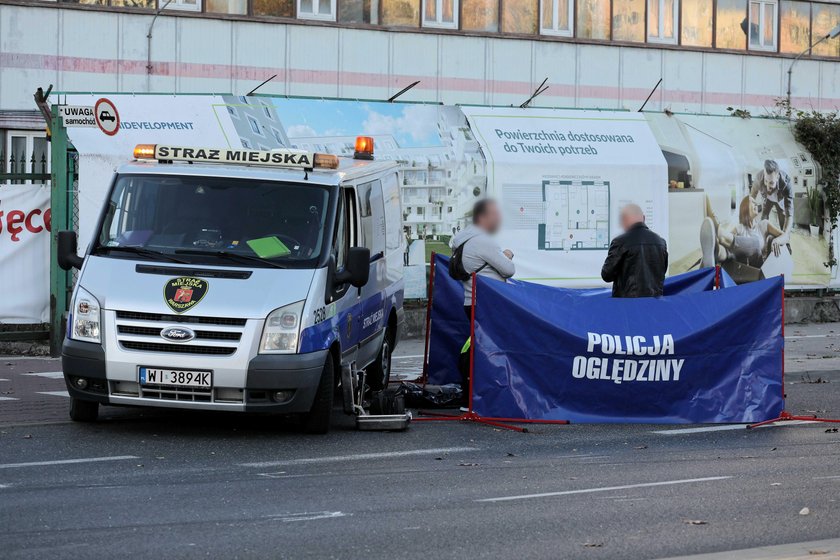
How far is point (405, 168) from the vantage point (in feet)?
66.9

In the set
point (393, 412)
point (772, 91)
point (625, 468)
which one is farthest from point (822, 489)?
point (772, 91)

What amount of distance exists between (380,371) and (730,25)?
20.9 metres

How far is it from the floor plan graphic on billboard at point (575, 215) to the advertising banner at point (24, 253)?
749 centimetres

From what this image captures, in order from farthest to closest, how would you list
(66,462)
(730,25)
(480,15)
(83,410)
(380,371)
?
1. (730,25)
2. (480,15)
3. (380,371)
4. (83,410)
5. (66,462)

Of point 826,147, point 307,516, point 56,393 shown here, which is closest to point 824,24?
point 826,147

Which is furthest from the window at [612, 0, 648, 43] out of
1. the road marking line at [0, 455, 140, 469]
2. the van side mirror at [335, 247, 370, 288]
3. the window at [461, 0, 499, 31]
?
the road marking line at [0, 455, 140, 469]

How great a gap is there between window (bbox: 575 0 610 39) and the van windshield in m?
19.8

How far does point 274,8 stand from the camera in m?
26.8

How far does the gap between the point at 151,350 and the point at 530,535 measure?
4.06m

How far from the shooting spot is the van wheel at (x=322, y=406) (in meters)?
11.0

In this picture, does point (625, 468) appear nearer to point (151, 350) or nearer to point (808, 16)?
point (151, 350)

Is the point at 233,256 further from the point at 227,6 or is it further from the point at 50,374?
the point at 227,6

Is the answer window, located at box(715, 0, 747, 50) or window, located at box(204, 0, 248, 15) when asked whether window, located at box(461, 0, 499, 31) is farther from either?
window, located at box(715, 0, 747, 50)

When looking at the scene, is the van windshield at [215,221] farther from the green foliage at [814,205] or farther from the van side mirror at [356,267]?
the green foliage at [814,205]
